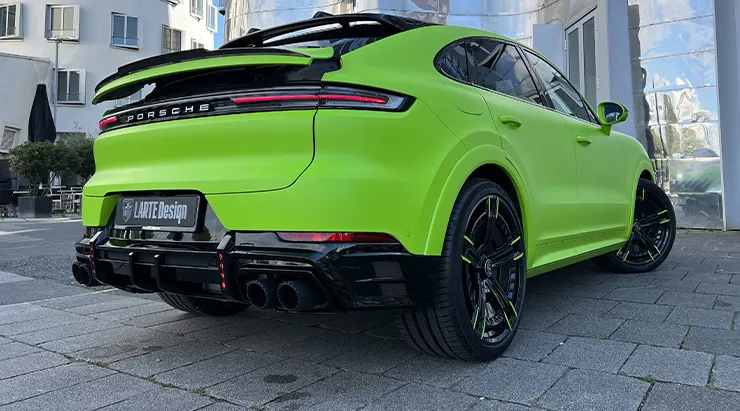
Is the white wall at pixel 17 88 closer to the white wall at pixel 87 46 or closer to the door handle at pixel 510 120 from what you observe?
the white wall at pixel 87 46

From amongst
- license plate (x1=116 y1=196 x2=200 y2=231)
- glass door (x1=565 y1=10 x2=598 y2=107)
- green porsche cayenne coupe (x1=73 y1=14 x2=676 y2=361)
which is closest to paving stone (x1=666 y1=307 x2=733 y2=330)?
green porsche cayenne coupe (x1=73 y1=14 x2=676 y2=361)

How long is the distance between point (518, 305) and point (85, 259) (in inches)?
82.0

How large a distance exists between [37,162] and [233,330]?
47.7ft

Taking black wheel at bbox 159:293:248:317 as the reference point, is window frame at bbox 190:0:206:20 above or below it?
above

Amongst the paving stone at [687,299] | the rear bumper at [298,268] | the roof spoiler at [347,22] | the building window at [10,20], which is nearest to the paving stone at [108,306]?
the rear bumper at [298,268]

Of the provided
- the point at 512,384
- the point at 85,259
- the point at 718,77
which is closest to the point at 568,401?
the point at 512,384

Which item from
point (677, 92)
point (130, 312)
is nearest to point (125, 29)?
point (677, 92)

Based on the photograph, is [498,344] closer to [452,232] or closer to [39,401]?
[452,232]

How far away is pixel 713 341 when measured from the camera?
2781 mm

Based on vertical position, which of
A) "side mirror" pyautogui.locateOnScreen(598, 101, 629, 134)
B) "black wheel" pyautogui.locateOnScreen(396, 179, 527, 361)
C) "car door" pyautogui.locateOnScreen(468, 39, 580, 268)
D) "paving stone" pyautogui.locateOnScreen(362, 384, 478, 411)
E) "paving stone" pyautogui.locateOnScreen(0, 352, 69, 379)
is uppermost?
"side mirror" pyautogui.locateOnScreen(598, 101, 629, 134)

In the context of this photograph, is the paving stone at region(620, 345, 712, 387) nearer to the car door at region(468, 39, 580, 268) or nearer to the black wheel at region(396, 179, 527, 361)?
the black wheel at region(396, 179, 527, 361)

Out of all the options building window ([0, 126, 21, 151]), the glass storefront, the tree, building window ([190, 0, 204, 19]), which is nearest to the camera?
the glass storefront

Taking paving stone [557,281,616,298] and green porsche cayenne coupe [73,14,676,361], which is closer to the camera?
green porsche cayenne coupe [73,14,676,361]

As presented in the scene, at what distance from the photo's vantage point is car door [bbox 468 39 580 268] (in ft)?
9.27
